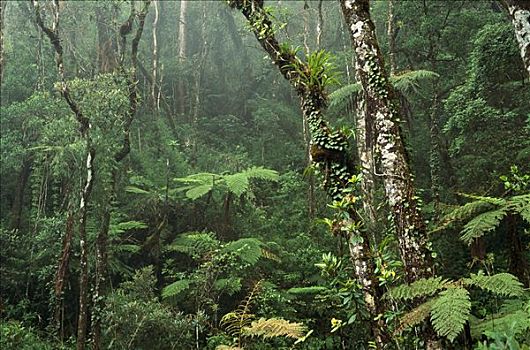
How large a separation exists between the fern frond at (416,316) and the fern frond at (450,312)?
2.8 inches

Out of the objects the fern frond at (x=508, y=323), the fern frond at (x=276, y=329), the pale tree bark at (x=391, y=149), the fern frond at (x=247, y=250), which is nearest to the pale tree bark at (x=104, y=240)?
the fern frond at (x=247, y=250)

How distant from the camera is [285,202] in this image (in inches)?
511

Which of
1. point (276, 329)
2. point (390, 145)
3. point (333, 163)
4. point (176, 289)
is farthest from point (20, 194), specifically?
point (390, 145)

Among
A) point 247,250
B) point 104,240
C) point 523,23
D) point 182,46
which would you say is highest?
point 182,46

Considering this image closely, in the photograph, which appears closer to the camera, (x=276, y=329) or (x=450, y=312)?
(x=450, y=312)

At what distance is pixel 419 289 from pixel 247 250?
5.20 metres

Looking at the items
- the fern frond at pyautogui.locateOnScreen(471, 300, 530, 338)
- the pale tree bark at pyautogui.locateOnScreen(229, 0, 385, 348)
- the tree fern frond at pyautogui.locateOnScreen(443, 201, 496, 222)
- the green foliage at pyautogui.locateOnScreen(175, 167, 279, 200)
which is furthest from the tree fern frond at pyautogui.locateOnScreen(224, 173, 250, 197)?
the fern frond at pyautogui.locateOnScreen(471, 300, 530, 338)

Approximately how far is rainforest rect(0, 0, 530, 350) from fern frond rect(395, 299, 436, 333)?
0.02m

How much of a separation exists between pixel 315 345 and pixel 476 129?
5.03 meters

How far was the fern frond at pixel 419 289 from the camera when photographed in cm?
344

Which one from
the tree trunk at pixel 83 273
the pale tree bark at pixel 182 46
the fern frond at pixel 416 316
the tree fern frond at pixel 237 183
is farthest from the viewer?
the pale tree bark at pixel 182 46

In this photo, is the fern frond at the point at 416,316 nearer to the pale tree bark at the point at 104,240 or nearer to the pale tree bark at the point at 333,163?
the pale tree bark at the point at 333,163

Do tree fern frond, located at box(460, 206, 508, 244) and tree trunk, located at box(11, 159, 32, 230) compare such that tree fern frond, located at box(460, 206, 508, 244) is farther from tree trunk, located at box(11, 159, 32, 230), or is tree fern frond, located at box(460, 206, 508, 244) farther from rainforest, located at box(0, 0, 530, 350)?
tree trunk, located at box(11, 159, 32, 230)

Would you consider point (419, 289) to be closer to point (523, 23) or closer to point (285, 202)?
point (523, 23)
